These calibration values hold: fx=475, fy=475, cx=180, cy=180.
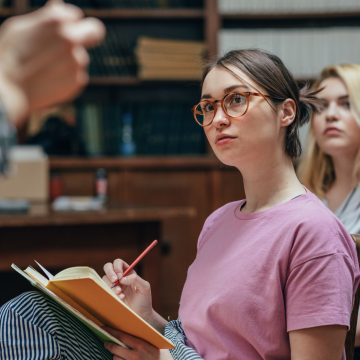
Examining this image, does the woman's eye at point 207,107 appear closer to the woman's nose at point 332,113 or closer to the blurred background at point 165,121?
the woman's nose at point 332,113

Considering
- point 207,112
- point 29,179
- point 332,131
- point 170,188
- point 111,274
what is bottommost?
point 170,188

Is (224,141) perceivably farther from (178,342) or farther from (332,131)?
(332,131)

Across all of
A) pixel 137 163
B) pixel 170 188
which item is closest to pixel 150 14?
pixel 137 163

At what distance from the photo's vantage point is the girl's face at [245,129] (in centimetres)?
91

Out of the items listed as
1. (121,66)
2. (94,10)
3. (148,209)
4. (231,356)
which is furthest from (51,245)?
(94,10)

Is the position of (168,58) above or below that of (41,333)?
above

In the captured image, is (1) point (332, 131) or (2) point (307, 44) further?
(2) point (307, 44)

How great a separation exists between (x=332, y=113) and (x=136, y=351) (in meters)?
0.94

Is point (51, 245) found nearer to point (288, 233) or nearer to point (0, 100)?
point (288, 233)

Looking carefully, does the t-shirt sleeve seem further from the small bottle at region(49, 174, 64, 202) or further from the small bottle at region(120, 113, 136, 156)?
the small bottle at region(120, 113, 136, 156)

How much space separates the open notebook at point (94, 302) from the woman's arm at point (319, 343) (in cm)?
22

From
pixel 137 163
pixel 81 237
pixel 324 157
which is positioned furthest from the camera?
pixel 137 163

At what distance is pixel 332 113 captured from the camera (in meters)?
1.45

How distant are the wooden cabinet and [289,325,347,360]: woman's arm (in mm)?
2113
